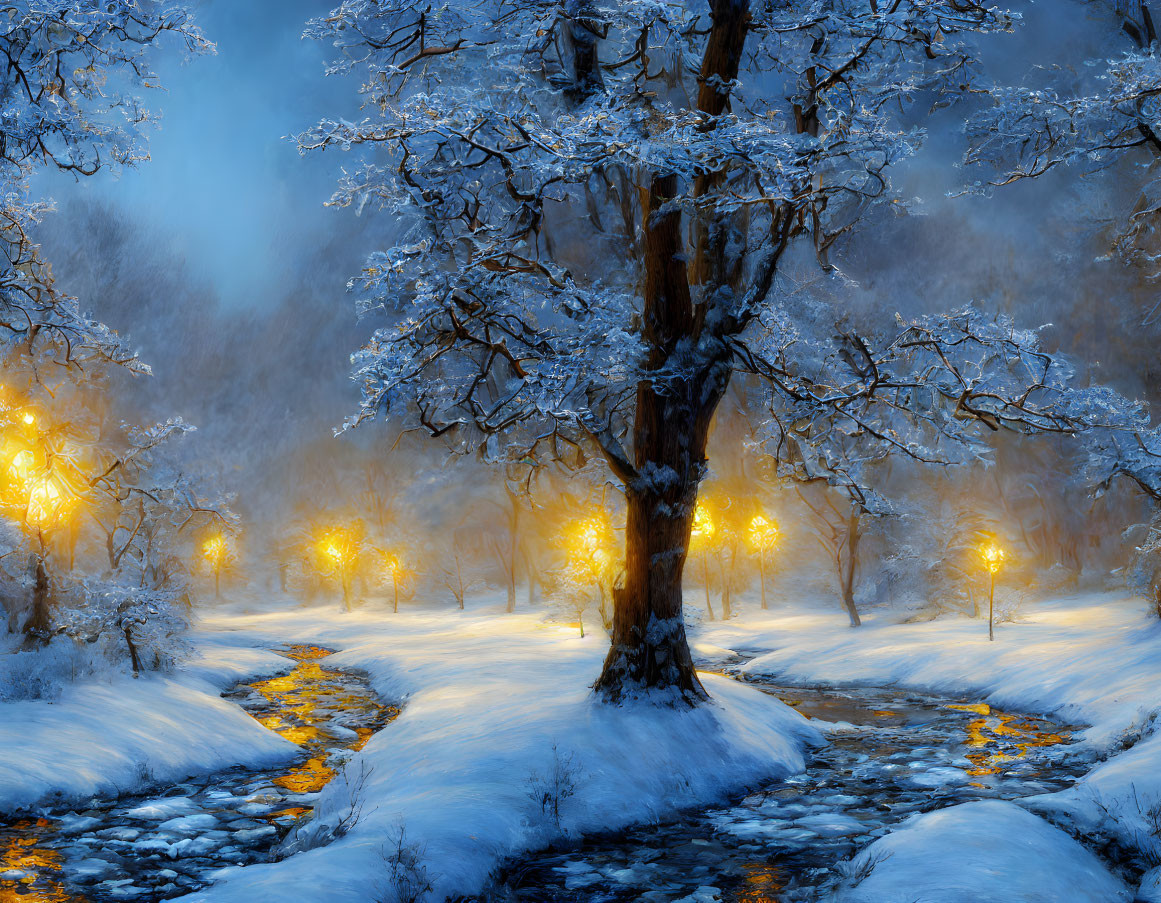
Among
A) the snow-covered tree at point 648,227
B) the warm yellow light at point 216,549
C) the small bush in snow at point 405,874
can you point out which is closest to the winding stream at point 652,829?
the small bush in snow at point 405,874

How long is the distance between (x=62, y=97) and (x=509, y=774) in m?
8.50

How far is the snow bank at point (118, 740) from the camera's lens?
8406mm

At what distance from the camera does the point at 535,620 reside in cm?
3456

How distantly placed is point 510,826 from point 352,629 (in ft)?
104

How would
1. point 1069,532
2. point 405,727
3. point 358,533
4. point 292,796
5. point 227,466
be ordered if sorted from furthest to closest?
point 227,466 → point 358,533 → point 1069,532 → point 405,727 → point 292,796

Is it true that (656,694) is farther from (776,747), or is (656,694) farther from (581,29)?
(581,29)

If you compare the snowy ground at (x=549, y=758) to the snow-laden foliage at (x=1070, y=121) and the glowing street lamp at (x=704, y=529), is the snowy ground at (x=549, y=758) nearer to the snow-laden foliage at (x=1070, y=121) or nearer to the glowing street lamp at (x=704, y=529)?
the snow-laden foliage at (x=1070, y=121)

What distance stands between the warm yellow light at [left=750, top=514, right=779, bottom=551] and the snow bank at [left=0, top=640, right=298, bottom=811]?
89.7ft

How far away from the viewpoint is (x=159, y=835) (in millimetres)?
7414

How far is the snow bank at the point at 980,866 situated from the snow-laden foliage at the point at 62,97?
9623 mm

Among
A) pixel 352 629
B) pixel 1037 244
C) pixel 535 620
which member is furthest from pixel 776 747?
pixel 1037 244

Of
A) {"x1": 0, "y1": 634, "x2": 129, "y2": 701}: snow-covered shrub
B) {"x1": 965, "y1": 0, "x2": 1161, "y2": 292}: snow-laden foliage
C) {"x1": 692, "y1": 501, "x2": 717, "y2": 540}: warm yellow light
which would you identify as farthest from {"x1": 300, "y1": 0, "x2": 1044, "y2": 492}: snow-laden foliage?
{"x1": 692, "y1": 501, "x2": 717, "y2": 540}: warm yellow light

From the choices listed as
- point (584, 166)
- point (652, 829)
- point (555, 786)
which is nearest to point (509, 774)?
point (555, 786)

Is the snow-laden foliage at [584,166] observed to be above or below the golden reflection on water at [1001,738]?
above
